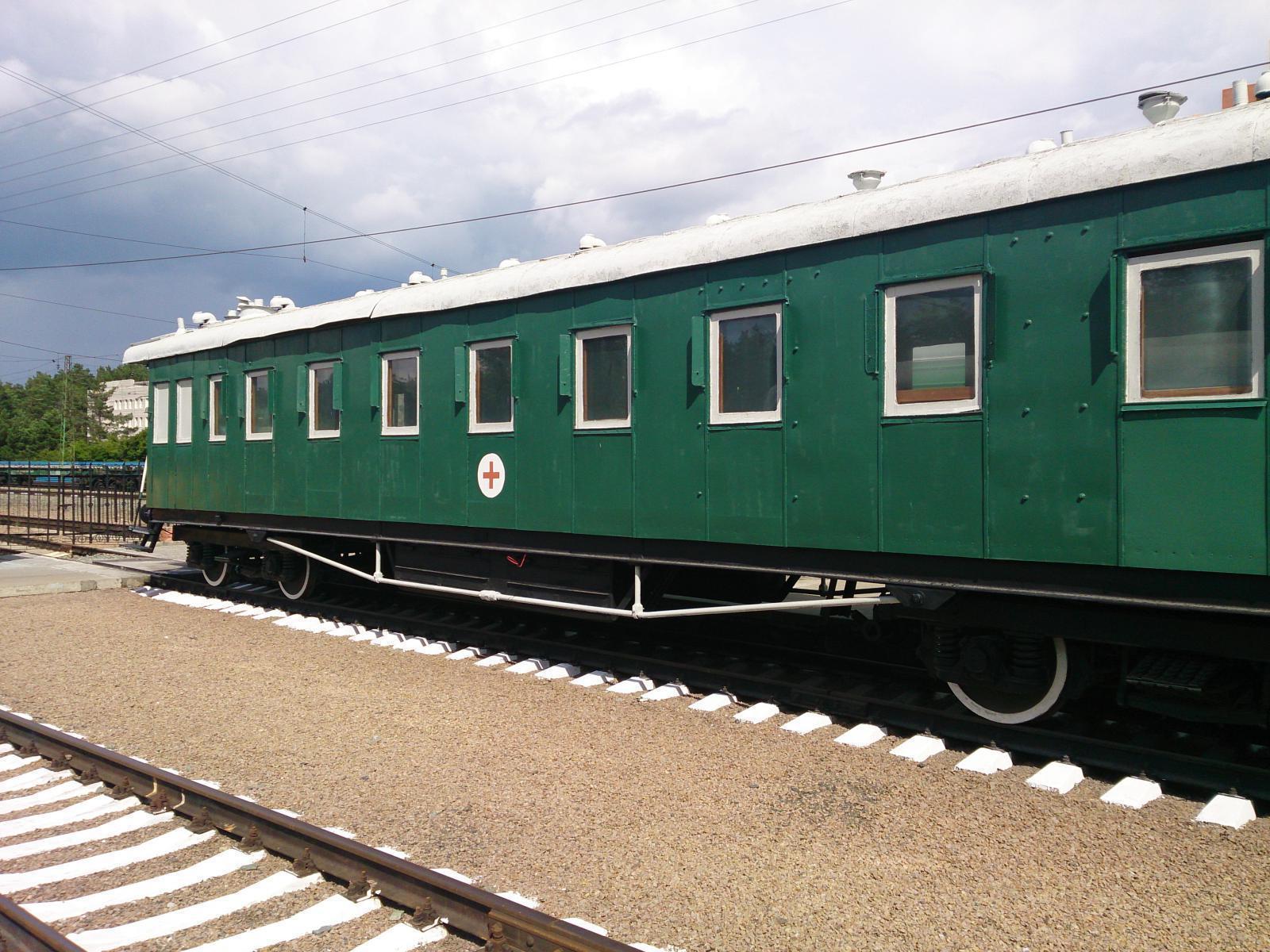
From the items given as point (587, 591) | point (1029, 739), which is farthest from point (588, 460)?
point (1029, 739)

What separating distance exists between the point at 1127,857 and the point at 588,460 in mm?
5071

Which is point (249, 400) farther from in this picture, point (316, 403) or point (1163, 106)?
point (1163, 106)

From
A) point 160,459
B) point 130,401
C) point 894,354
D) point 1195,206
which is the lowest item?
point 160,459

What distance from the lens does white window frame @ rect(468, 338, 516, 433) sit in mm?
8812

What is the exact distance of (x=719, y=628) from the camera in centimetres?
929

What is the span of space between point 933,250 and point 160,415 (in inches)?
477

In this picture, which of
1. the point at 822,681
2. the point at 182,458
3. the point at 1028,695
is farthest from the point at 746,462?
the point at 182,458

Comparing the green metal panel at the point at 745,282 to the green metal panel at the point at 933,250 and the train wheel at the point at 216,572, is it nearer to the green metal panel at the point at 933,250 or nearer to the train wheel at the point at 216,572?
the green metal panel at the point at 933,250

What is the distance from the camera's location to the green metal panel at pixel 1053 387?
5.35 m

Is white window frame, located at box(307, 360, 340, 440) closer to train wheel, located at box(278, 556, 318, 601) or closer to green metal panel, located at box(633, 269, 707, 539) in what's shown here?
train wheel, located at box(278, 556, 318, 601)

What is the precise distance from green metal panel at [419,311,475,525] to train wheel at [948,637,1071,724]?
16.9 ft

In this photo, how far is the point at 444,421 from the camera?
31.2 ft

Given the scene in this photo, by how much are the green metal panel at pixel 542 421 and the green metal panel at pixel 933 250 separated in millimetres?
3118

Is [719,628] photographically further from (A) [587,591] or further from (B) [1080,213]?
(B) [1080,213]
